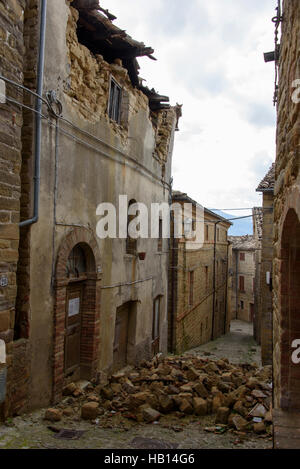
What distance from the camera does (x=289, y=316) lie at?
3.75m

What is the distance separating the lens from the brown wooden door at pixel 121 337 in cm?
883

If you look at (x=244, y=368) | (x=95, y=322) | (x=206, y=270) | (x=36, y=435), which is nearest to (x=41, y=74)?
(x=95, y=322)

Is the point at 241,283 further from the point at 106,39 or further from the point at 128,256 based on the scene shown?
the point at 106,39

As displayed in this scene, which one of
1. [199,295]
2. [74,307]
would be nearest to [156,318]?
[74,307]

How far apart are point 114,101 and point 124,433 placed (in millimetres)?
6556

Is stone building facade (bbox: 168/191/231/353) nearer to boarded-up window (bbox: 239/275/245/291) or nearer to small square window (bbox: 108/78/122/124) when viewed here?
small square window (bbox: 108/78/122/124)

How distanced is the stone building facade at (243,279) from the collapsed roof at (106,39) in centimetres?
2641

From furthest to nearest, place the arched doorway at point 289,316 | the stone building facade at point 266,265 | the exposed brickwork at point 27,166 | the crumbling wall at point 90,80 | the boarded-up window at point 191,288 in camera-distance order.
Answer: the boarded-up window at point 191,288, the stone building facade at point 266,265, the crumbling wall at point 90,80, the exposed brickwork at point 27,166, the arched doorway at point 289,316

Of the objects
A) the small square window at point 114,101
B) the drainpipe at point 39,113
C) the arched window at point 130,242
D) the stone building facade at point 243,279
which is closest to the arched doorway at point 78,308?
the drainpipe at point 39,113

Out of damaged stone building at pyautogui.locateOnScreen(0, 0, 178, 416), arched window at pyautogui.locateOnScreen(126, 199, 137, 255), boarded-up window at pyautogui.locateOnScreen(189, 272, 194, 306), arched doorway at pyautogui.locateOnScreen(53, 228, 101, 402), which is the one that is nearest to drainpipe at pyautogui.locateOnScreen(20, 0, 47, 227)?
damaged stone building at pyautogui.locateOnScreen(0, 0, 178, 416)

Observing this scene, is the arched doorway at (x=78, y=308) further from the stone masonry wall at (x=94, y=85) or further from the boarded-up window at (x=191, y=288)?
the boarded-up window at (x=191, y=288)

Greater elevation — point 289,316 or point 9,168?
point 9,168

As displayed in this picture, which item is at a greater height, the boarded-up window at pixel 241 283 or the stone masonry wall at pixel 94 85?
the stone masonry wall at pixel 94 85

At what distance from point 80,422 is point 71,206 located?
3.32 meters
